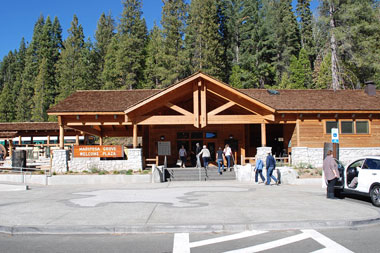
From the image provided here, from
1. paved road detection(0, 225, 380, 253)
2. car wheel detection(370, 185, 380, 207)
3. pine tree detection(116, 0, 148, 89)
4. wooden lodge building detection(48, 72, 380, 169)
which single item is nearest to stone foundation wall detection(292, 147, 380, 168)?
wooden lodge building detection(48, 72, 380, 169)

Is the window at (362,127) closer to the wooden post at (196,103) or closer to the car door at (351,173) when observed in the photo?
the wooden post at (196,103)

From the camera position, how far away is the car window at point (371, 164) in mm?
10828

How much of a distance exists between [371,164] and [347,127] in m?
11.7

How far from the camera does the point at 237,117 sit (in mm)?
20828

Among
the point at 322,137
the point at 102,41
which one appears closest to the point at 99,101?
the point at 322,137

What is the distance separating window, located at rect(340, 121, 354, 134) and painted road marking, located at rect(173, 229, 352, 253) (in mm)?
16025

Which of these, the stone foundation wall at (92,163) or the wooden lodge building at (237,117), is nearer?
the stone foundation wall at (92,163)

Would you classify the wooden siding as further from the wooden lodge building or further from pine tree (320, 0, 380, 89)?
pine tree (320, 0, 380, 89)

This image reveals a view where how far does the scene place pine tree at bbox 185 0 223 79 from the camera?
1837 inches

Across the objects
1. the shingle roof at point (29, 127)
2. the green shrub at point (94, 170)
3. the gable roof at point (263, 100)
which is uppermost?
the gable roof at point (263, 100)

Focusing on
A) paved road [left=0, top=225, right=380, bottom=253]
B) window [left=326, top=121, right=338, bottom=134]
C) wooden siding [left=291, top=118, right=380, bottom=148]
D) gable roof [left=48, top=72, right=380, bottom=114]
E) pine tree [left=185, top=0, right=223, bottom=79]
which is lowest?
paved road [left=0, top=225, right=380, bottom=253]

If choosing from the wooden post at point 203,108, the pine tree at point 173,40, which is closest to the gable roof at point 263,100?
the wooden post at point 203,108

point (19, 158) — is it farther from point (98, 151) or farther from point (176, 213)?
point (176, 213)

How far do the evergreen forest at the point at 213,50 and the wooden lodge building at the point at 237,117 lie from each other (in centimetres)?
1197
